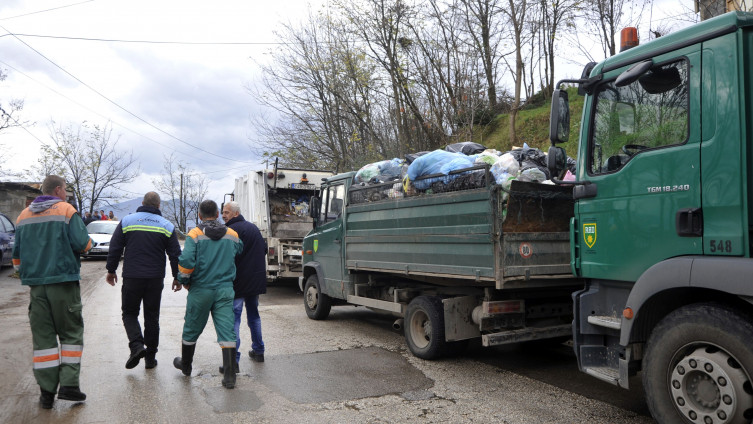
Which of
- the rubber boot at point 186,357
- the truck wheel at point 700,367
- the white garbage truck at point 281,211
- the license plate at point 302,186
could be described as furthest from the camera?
the license plate at point 302,186

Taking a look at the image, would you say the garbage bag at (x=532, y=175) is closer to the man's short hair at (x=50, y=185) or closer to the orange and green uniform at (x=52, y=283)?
the orange and green uniform at (x=52, y=283)

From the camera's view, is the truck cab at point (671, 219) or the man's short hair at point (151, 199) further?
the man's short hair at point (151, 199)

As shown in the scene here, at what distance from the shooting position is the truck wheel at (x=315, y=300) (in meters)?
8.78

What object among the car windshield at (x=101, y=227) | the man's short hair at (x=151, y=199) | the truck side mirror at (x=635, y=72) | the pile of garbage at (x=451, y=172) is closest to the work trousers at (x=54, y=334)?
the man's short hair at (x=151, y=199)

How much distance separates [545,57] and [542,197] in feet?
63.7

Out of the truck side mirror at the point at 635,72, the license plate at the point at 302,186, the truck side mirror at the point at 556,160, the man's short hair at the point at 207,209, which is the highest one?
the truck side mirror at the point at 635,72

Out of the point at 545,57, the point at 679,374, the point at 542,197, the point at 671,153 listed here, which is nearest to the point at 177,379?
the point at 542,197

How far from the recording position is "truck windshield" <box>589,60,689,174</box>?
3.65 meters

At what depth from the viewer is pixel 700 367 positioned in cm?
324

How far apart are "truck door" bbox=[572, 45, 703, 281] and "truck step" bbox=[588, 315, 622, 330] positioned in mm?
295

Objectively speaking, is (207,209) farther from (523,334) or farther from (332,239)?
(523,334)

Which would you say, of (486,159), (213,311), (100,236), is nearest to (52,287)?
(213,311)

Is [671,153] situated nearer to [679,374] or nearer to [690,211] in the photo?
[690,211]

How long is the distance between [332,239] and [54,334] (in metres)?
4.21
